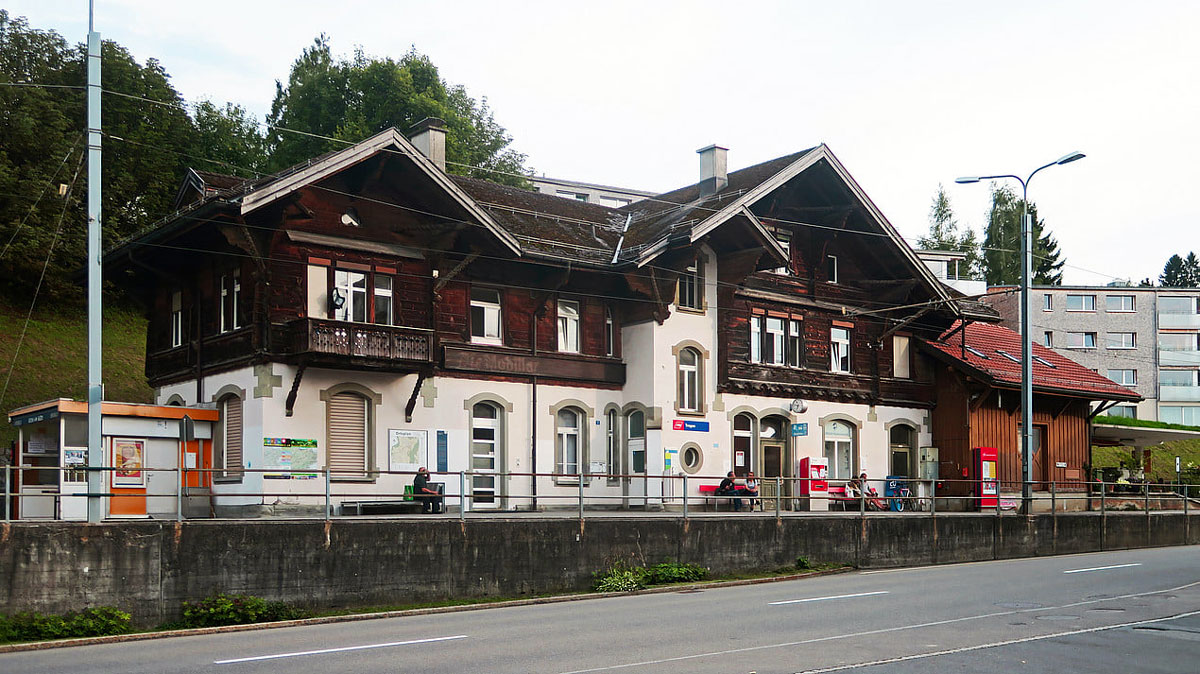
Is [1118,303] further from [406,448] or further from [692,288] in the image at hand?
[406,448]

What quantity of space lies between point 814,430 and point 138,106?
126 ft

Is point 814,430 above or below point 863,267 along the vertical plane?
below

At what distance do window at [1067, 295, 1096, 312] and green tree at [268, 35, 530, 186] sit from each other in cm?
3683

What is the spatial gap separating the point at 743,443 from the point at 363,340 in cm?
1295

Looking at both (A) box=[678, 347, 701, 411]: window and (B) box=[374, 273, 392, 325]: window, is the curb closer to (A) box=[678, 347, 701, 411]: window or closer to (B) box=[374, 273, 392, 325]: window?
(A) box=[678, 347, 701, 411]: window

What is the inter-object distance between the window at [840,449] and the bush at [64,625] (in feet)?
80.9

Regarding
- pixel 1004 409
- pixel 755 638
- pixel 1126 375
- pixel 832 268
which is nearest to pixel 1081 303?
pixel 1126 375

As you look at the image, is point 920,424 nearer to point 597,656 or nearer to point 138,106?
point 597,656

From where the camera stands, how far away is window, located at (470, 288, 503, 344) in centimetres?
3105

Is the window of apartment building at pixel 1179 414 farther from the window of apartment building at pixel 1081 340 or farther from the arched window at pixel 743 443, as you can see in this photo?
the arched window at pixel 743 443

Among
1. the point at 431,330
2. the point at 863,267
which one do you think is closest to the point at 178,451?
the point at 431,330

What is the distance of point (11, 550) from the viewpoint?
16.9 metres

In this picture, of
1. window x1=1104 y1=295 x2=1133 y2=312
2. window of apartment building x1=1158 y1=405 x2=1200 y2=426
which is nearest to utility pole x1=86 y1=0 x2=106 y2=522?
window x1=1104 y1=295 x2=1133 y2=312

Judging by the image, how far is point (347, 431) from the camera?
93.3 ft
